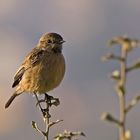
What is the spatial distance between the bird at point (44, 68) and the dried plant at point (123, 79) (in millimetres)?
4824

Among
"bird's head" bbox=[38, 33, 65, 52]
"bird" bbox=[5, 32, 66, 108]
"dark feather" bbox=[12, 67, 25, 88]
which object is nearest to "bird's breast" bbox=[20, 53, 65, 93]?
"bird" bbox=[5, 32, 66, 108]

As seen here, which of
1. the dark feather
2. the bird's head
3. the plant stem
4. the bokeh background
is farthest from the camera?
the bokeh background

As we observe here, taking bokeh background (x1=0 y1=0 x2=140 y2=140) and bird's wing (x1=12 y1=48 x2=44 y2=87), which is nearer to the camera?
bird's wing (x1=12 y1=48 x2=44 y2=87)

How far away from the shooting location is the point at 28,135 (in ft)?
360

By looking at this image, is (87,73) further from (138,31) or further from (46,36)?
(46,36)

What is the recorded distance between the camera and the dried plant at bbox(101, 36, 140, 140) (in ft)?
8.21

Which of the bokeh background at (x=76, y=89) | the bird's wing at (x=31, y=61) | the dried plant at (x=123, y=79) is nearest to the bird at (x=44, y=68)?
the bird's wing at (x=31, y=61)

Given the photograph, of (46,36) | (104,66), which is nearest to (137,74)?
(104,66)

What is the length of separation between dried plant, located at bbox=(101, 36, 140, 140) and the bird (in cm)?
482

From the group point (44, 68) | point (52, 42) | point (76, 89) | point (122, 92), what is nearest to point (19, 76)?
point (52, 42)

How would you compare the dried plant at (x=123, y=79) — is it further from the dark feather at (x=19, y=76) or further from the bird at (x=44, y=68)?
the dark feather at (x=19, y=76)

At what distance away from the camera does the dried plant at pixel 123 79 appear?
250cm

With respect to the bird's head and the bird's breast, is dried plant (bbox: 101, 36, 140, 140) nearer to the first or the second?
the bird's breast

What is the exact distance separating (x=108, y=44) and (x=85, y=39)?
194460 millimetres
